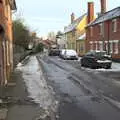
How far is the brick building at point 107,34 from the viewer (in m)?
43.8

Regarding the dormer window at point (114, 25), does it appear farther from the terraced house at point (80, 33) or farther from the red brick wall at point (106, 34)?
the terraced house at point (80, 33)

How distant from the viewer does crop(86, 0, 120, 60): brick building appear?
4381 cm

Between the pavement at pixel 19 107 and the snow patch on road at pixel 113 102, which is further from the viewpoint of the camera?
the snow patch on road at pixel 113 102

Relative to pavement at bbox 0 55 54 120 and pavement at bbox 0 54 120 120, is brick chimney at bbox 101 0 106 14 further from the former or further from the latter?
pavement at bbox 0 55 54 120

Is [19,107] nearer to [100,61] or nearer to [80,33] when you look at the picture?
[100,61]

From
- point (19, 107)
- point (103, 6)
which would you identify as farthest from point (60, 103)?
point (103, 6)

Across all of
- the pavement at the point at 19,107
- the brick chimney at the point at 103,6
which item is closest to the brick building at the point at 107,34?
the brick chimney at the point at 103,6

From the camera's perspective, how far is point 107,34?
48.1 metres

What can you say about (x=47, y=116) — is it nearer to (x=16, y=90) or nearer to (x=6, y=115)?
(x=6, y=115)

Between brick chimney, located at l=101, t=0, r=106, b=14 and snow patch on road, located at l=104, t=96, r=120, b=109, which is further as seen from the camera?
brick chimney, located at l=101, t=0, r=106, b=14

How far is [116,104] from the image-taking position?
39.2 ft

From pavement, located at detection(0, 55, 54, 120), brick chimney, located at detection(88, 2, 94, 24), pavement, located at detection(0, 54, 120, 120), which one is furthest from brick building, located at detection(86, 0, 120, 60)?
pavement, located at detection(0, 55, 54, 120)

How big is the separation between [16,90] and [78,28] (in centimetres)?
6519

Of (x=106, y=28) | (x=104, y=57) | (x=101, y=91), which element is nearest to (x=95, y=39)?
(x=106, y=28)
